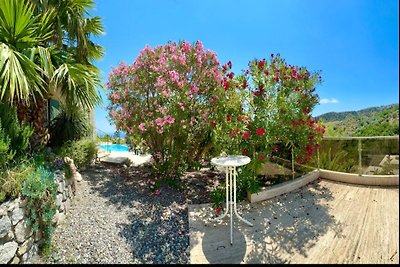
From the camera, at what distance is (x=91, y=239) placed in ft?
12.8

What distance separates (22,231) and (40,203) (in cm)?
43

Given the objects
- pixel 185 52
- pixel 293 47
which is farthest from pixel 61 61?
pixel 293 47

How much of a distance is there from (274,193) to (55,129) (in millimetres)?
7105

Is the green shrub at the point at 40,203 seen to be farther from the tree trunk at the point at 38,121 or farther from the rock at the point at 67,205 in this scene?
the tree trunk at the point at 38,121

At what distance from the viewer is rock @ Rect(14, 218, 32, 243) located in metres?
3.34

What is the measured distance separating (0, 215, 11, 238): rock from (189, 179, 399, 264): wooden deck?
8.02 ft

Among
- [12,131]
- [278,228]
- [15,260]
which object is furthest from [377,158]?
[12,131]

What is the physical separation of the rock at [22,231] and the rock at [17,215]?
0.06m

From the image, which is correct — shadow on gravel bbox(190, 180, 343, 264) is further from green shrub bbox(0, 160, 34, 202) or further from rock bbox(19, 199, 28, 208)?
green shrub bbox(0, 160, 34, 202)

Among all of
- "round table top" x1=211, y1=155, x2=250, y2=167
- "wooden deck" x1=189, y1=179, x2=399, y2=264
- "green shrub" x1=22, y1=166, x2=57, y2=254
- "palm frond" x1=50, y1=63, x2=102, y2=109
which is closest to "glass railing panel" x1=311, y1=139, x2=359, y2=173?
"wooden deck" x1=189, y1=179, x2=399, y2=264

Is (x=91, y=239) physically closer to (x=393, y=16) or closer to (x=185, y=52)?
(x=185, y=52)

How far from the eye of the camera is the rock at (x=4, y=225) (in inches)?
123

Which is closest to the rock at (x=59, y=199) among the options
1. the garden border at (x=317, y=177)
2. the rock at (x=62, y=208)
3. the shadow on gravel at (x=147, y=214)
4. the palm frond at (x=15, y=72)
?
the rock at (x=62, y=208)

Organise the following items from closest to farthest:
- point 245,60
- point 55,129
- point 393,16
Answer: point 393,16
point 245,60
point 55,129
